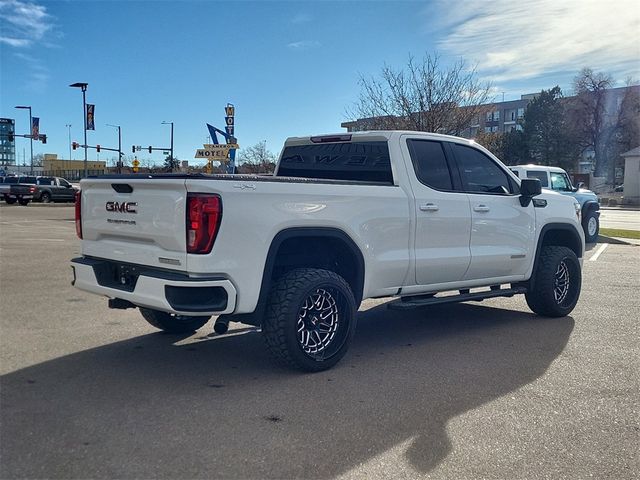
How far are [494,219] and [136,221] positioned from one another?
3653 mm

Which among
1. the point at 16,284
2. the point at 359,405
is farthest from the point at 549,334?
the point at 16,284

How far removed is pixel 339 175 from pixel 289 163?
2.42 ft

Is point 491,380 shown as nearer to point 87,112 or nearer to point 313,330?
point 313,330

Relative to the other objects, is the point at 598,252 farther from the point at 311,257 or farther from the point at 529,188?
the point at 311,257

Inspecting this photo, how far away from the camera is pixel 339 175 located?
6258 mm

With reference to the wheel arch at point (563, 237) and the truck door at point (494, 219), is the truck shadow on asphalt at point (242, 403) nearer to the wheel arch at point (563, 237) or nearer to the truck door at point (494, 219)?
the truck door at point (494, 219)

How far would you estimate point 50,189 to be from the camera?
38.9 m

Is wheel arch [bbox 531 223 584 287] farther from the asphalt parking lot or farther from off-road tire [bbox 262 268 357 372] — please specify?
off-road tire [bbox 262 268 357 372]

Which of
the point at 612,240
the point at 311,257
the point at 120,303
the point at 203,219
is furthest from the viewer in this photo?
the point at 612,240

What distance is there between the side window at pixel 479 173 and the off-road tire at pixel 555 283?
3.31 ft

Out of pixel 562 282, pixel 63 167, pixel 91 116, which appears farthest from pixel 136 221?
pixel 63 167

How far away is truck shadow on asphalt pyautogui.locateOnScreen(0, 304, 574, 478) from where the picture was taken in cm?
331

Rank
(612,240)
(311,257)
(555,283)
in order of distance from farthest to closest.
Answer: (612,240) < (555,283) < (311,257)

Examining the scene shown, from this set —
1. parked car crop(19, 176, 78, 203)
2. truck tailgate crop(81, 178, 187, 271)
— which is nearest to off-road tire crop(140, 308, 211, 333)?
truck tailgate crop(81, 178, 187, 271)
